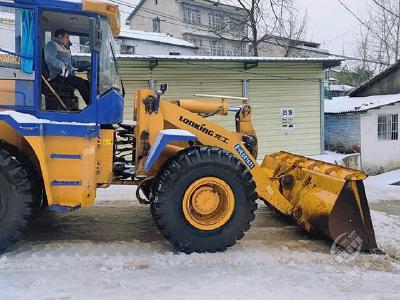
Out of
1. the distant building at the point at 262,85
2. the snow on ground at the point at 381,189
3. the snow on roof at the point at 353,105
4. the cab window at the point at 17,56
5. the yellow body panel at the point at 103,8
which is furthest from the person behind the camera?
the snow on roof at the point at 353,105

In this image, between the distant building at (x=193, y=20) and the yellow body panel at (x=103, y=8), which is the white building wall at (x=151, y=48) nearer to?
the distant building at (x=193, y=20)

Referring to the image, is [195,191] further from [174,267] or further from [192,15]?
[192,15]

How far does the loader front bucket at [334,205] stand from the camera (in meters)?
5.62

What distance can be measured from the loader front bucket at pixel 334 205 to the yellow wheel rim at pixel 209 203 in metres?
1.10

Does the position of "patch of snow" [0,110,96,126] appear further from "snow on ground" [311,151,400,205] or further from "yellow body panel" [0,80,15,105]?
"snow on ground" [311,151,400,205]

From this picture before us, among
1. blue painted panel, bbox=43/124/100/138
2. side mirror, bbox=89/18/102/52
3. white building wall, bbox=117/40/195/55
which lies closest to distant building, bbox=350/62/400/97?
white building wall, bbox=117/40/195/55

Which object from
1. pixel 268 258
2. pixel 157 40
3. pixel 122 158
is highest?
pixel 157 40

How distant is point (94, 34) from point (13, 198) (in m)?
1.92

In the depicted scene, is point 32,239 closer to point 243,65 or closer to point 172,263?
point 172,263

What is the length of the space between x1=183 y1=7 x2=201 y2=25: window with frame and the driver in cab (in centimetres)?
3628

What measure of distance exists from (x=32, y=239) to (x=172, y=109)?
92.1 inches

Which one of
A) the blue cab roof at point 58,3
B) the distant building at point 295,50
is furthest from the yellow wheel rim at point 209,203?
the distant building at point 295,50

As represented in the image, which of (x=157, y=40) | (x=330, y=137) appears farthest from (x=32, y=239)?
(x=157, y=40)

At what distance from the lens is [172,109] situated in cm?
580
